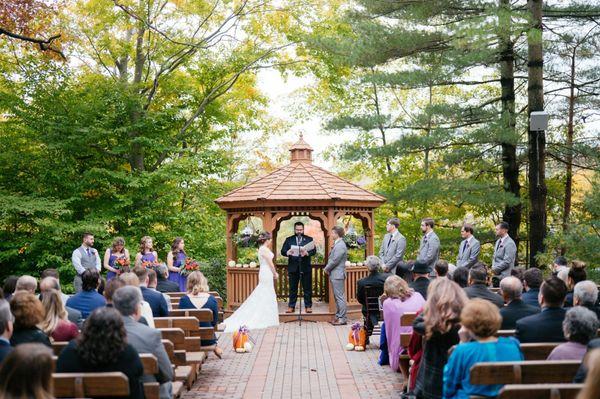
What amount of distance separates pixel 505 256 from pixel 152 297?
685 cm

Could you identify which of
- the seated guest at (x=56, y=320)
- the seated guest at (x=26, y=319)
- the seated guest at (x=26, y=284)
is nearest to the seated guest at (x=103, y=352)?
the seated guest at (x=26, y=319)

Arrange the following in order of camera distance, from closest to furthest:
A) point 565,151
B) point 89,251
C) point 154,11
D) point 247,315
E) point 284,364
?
point 284,364
point 89,251
point 247,315
point 565,151
point 154,11

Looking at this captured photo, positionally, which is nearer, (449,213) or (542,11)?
(542,11)

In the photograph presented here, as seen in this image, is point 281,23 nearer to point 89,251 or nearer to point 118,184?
point 118,184

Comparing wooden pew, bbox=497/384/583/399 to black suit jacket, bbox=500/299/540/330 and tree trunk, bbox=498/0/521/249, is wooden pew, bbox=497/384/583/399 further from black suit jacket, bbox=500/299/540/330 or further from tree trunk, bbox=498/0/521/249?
tree trunk, bbox=498/0/521/249

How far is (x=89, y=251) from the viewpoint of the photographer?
45.3ft

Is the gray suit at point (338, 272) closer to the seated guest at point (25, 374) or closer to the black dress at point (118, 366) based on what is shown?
the black dress at point (118, 366)

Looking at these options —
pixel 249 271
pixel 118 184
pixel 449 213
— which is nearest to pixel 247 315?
pixel 249 271

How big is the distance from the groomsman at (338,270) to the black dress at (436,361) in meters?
8.77

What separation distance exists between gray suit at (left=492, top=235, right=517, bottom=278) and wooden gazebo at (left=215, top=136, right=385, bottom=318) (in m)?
4.43

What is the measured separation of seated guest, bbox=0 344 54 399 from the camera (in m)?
3.38

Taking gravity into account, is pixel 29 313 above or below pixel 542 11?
below

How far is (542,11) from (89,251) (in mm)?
11464

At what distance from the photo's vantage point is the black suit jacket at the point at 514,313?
23.4 feet
